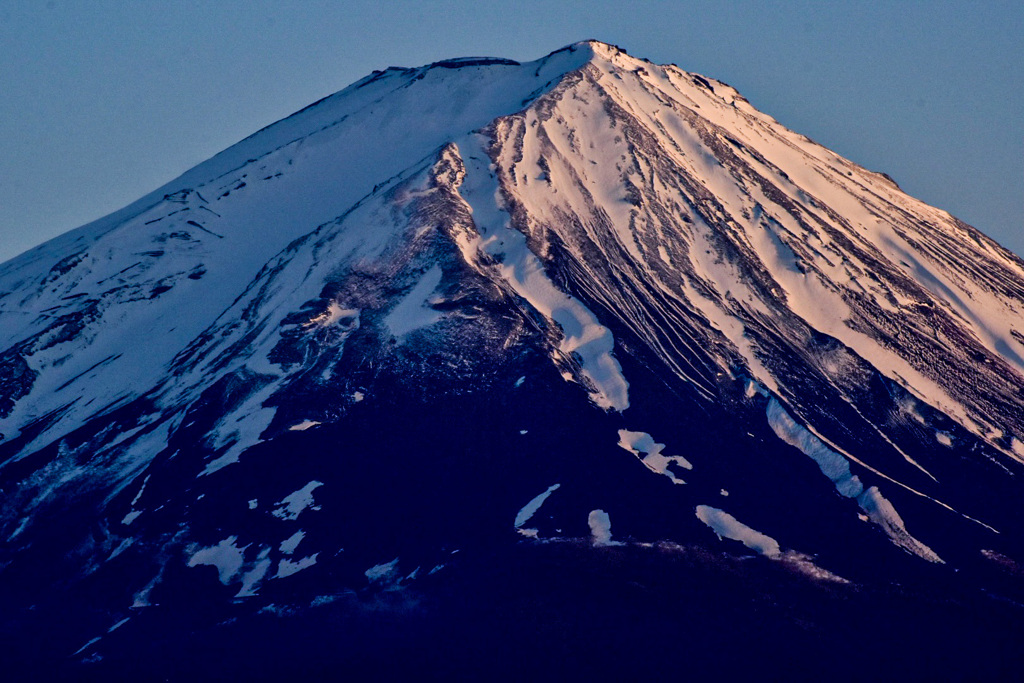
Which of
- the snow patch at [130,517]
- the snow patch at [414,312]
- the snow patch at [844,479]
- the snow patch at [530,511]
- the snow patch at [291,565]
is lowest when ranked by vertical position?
the snow patch at [844,479]

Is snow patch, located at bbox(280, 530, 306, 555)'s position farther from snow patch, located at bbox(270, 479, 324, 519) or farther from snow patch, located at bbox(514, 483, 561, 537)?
snow patch, located at bbox(514, 483, 561, 537)

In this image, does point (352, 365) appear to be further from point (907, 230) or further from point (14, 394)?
point (907, 230)

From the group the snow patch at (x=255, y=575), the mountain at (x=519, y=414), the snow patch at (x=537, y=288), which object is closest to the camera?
the mountain at (x=519, y=414)

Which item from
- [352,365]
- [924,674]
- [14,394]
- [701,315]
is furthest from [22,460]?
[924,674]

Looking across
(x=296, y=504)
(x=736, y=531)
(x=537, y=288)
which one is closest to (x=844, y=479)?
(x=736, y=531)

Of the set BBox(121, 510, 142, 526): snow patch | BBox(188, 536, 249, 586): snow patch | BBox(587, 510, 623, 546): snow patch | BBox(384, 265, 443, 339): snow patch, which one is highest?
BBox(384, 265, 443, 339): snow patch

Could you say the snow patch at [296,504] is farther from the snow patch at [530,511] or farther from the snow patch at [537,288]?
the snow patch at [537,288]

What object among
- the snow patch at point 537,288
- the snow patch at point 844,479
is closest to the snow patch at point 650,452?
the snow patch at point 537,288

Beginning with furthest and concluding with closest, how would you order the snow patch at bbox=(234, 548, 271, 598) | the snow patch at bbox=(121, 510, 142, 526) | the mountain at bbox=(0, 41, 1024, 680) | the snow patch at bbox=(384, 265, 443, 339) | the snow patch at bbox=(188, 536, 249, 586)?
the snow patch at bbox=(384, 265, 443, 339) → the snow patch at bbox=(121, 510, 142, 526) → the snow patch at bbox=(188, 536, 249, 586) → the snow patch at bbox=(234, 548, 271, 598) → the mountain at bbox=(0, 41, 1024, 680)

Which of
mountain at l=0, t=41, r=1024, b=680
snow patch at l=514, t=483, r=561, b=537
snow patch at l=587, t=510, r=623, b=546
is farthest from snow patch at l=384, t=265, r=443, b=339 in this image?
snow patch at l=587, t=510, r=623, b=546
